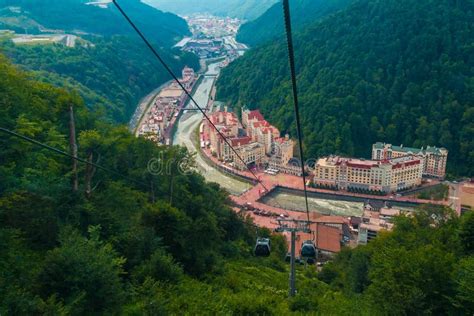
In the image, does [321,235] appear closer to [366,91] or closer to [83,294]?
[83,294]

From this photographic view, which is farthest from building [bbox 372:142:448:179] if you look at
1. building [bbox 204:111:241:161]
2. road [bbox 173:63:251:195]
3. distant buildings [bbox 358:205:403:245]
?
road [bbox 173:63:251:195]

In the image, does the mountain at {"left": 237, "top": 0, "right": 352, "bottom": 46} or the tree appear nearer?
the tree

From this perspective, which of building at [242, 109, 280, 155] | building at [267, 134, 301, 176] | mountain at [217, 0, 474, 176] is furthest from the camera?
mountain at [217, 0, 474, 176]

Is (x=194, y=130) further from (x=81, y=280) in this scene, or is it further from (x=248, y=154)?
(x=81, y=280)

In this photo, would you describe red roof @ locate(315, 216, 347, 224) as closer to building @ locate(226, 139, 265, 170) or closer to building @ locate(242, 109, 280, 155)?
building @ locate(226, 139, 265, 170)

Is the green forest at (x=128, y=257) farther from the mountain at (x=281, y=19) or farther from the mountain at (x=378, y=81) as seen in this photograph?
the mountain at (x=281, y=19)

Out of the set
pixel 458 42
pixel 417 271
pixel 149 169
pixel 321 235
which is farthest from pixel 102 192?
pixel 458 42

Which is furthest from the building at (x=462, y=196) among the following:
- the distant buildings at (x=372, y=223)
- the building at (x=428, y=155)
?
the distant buildings at (x=372, y=223)
